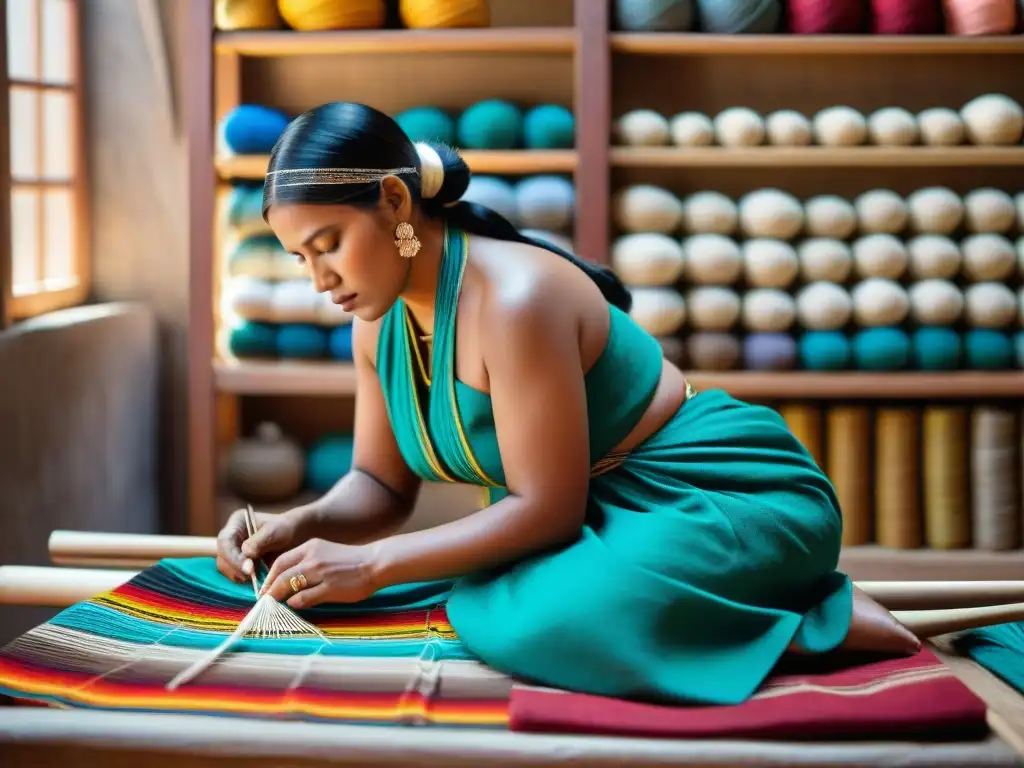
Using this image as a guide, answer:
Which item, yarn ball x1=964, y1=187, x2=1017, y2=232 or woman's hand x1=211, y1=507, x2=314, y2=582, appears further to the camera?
yarn ball x1=964, y1=187, x2=1017, y2=232

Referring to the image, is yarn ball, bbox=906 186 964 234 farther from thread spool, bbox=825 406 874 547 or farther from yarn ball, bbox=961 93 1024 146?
thread spool, bbox=825 406 874 547

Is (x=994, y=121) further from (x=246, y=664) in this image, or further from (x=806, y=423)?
(x=246, y=664)

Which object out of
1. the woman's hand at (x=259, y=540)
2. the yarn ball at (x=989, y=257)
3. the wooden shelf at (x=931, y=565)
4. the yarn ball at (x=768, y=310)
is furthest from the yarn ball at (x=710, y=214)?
the woman's hand at (x=259, y=540)

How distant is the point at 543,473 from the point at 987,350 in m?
2.15

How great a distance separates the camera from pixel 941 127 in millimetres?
3064

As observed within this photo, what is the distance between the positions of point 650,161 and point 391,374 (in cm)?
172

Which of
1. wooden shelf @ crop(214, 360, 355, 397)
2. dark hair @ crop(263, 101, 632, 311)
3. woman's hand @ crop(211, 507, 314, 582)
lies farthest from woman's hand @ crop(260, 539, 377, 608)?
wooden shelf @ crop(214, 360, 355, 397)

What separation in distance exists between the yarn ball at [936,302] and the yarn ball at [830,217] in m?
0.27

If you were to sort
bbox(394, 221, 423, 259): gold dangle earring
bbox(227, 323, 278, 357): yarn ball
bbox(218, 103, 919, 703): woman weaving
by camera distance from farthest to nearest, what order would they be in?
bbox(227, 323, 278, 357): yarn ball → bbox(394, 221, 423, 259): gold dangle earring → bbox(218, 103, 919, 703): woman weaving

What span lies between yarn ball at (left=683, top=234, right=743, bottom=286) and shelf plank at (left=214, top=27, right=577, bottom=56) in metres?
0.67

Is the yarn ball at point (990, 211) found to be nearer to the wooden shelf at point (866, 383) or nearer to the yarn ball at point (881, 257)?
the yarn ball at point (881, 257)

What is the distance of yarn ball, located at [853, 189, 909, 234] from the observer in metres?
3.09

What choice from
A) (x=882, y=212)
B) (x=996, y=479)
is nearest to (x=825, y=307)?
(x=882, y=212)

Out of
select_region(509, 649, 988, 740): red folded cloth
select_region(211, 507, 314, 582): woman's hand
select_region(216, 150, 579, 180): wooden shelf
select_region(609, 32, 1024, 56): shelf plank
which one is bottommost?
select_region(509, 649, 988, 740): red folded cloth
